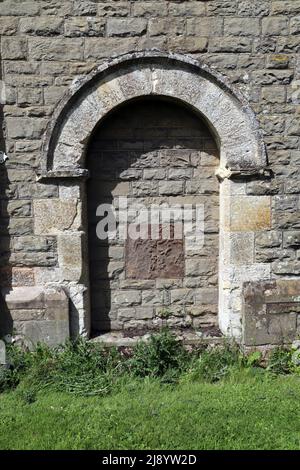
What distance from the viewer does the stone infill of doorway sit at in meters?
4.16

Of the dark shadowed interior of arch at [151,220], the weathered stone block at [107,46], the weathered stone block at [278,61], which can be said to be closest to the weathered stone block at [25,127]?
the dark shadowed interior of arch at [151,220]

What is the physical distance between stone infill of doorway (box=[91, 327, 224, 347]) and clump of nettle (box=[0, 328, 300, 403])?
6cm

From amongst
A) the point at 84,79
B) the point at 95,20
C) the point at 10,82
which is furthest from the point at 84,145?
the point at 95,20

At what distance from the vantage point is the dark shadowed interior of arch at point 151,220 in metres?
4.22

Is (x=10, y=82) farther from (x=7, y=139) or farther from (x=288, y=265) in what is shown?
(x=288, y=265)

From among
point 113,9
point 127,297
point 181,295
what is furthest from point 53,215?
point 113,9

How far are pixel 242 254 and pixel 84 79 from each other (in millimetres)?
2267

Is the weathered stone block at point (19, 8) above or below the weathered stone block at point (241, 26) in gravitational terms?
above

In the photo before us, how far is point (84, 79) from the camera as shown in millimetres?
3828

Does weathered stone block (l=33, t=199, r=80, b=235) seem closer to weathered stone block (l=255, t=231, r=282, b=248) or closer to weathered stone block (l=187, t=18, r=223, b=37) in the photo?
weathered stone block (l=255, t=231, r=282, b=248)

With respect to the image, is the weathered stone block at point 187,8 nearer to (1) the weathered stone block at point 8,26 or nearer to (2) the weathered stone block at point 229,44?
(2) the weathered stone block at point 229,44

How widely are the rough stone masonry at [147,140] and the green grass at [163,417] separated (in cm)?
68

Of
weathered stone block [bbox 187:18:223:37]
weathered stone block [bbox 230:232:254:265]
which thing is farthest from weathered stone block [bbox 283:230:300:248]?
weathered stone block [bbox 187:18:223:37]

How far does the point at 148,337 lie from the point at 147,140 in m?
2.02
